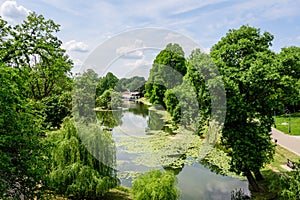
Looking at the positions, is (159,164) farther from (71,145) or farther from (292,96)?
(292,96)

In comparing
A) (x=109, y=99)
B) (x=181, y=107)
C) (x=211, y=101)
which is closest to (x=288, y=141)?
(x=181, y=107)

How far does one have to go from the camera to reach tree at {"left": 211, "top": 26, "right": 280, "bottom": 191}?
346 inches

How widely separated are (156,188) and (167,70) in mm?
22922

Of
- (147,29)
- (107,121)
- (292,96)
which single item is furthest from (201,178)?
(107,121)

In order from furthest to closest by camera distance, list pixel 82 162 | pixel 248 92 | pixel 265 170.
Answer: pixel 265 170 < pixel 248 92 < pixel 82 162

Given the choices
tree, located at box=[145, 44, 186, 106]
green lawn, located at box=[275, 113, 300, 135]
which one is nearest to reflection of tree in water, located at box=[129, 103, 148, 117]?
tree, located at box=[145, 44, 186, 106]

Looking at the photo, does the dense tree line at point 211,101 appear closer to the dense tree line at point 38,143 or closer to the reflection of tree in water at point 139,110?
the dense tree line at point 38,143

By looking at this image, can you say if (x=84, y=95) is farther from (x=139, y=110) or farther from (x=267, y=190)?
(x=139, y=110)

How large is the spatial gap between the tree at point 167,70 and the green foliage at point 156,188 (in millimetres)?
20308

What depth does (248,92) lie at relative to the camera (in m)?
9.30

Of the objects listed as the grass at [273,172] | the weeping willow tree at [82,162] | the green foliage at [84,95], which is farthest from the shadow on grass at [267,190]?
the green foliage at [84,95]

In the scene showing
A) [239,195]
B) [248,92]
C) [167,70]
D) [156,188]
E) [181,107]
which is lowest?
[239,195]

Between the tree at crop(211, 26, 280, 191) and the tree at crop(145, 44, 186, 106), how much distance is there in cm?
1786

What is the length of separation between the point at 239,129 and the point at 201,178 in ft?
10.8
